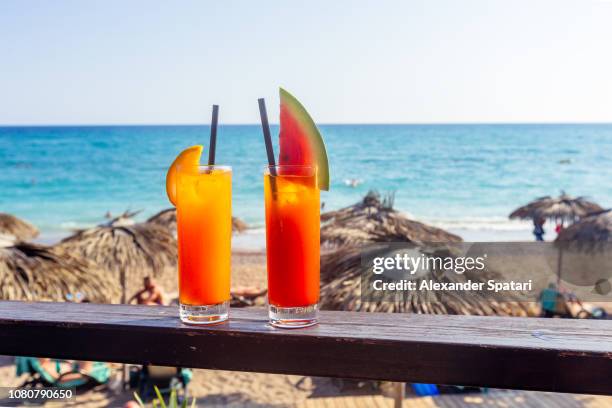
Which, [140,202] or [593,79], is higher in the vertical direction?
[593,79]

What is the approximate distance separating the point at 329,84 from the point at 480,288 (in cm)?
3299

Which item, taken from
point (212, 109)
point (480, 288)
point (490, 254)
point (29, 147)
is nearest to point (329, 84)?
point (29, 147)

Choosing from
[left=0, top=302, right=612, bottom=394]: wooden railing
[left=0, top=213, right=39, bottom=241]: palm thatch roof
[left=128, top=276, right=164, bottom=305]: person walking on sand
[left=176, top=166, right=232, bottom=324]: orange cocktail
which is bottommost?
[left=128, top=276, right=164, bottom=305]: person walking on sand

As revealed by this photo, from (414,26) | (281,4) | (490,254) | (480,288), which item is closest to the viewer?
(480,288)

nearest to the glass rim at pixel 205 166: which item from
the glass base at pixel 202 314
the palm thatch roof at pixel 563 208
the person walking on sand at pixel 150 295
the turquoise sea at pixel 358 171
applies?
the glass base at pixel 202 314

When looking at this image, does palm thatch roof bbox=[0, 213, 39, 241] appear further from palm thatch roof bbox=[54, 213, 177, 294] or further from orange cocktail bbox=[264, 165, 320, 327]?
orange cocktail bbox=[264, 165, 320, 327]

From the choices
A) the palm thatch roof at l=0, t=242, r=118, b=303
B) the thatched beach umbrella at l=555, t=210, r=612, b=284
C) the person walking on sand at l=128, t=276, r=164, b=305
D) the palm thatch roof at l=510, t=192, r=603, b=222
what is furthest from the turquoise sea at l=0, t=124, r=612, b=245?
the palm thatch roof at l=0, t=242, r=118, b=303

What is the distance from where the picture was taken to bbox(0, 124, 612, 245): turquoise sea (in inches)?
797

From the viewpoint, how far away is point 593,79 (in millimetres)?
33312

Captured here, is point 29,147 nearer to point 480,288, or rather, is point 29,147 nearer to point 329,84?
point 329,84

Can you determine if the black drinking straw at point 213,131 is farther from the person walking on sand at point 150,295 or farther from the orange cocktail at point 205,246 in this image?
the person walking on sand at point 150,295

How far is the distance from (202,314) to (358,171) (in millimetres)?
24813

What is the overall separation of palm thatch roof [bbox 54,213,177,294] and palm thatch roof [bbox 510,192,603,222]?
5.65m

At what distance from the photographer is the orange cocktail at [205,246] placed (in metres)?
0.81
